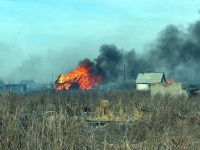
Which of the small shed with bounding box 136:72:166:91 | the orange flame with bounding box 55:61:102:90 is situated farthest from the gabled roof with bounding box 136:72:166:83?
the orange flame with bounding box 55:61:102:90

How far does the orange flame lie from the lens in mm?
60094

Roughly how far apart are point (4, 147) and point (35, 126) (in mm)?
594

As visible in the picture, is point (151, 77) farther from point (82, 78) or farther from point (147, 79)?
point (82, 78)

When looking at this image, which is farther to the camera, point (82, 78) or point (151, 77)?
point (151, 77)

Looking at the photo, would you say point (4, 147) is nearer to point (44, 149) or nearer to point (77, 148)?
point (44, 149)

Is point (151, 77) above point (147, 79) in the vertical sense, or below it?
above

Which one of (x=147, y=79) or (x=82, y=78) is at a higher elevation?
(x=82, y=78)

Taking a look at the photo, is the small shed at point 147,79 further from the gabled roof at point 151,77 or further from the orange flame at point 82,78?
the orange flame at point 82,78

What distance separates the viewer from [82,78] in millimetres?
62312

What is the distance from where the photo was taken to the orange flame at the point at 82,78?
6009 centimetres

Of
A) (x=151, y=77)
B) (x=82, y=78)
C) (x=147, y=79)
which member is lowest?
(x=147, y=79)

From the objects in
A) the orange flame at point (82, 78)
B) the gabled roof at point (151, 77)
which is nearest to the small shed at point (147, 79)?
the gabled roof at point (151, 77)

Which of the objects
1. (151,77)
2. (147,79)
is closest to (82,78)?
(147,79)

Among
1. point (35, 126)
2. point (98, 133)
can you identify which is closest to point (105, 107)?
point (98, 133)
